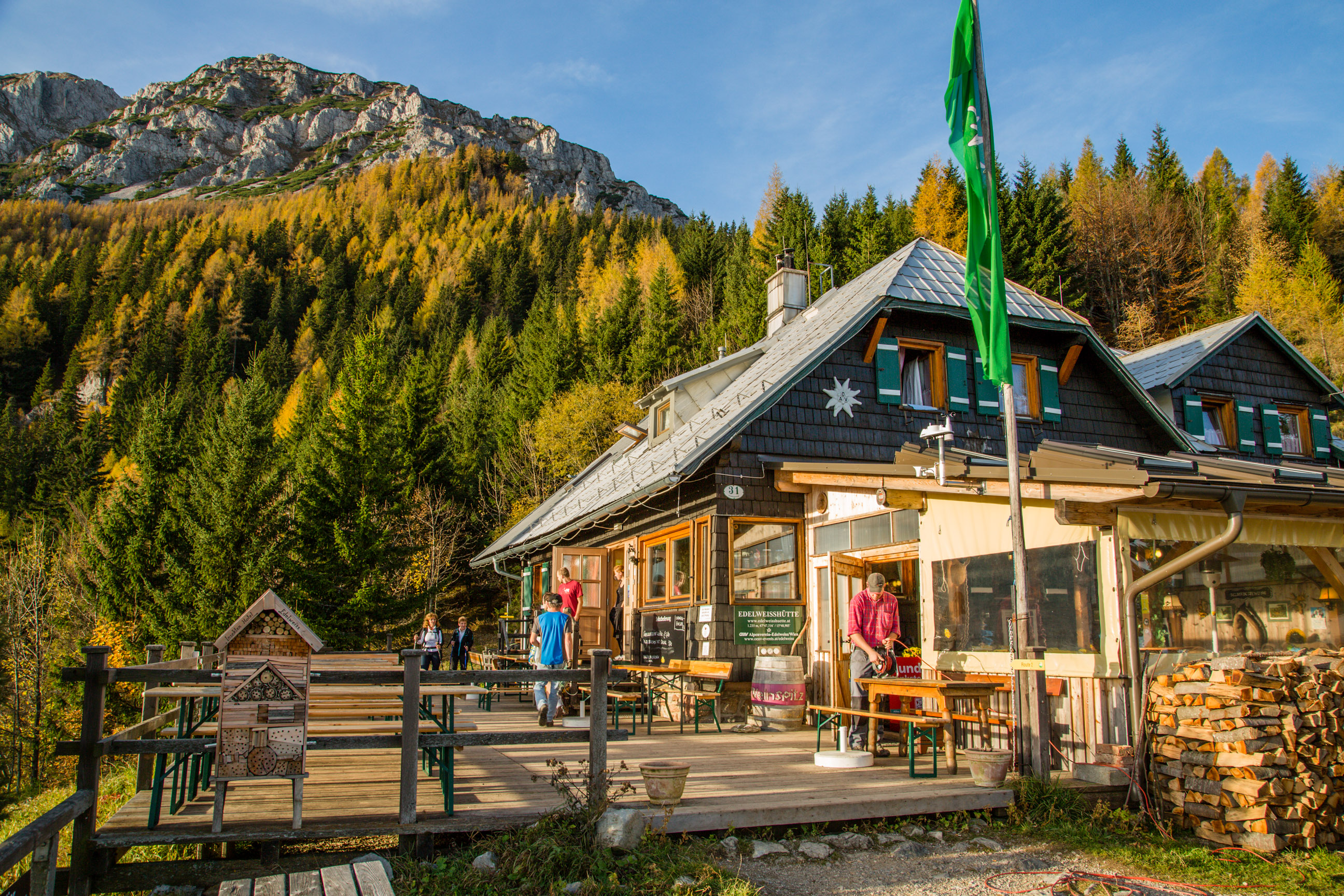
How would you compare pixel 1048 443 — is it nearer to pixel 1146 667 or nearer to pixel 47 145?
pixel 1146 667

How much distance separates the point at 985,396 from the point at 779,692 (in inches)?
238

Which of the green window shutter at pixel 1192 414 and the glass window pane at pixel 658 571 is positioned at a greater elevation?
the green window shutter at pixel 1192 414

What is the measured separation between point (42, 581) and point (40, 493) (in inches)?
557

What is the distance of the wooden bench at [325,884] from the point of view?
138 inches

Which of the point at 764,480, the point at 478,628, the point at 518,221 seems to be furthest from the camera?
the point at 518,221

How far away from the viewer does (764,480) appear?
11.5 meters

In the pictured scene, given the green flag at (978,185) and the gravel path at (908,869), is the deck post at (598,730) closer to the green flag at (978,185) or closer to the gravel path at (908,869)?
the gravel path at (908,869)

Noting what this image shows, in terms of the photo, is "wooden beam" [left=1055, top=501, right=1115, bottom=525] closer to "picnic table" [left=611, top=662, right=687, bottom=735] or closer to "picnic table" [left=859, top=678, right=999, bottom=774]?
"picnic table" [left=859, top=678, right=999, bottom=774]

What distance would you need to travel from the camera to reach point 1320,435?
17781mm

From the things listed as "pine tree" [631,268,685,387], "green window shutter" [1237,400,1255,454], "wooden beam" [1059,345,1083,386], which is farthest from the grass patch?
"pine tree" [631,268,685,387]

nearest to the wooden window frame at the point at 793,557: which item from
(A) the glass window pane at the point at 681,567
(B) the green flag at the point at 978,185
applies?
(A) the glass window pane at the point at 681,567

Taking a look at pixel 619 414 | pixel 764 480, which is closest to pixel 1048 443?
pixel 764 480

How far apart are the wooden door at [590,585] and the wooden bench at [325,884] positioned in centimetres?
1160

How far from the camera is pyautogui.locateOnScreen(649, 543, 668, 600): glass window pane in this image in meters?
12.9
